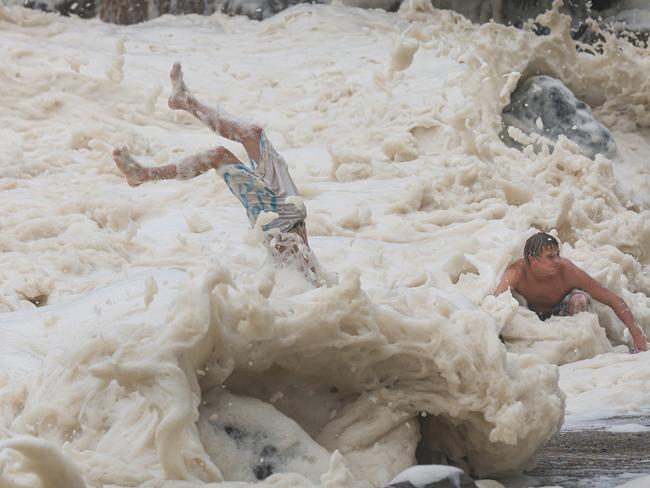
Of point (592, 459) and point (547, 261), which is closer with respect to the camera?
point (592, 459)

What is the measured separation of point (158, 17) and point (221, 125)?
21.7 ft

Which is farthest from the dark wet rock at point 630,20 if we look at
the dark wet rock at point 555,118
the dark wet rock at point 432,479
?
the dark wet rock at point 432,479

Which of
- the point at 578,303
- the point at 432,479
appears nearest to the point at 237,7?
the point at 578,303

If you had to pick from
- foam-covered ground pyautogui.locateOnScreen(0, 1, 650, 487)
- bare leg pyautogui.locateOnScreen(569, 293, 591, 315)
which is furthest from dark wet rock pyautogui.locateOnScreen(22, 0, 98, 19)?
bare leg pyautogui.locateOnScreen(569, 293, 591, 315)

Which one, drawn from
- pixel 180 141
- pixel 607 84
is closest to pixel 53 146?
pixel 180 141

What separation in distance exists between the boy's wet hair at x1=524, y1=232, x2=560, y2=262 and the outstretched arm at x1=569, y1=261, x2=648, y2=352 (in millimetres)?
203

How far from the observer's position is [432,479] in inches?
88.0

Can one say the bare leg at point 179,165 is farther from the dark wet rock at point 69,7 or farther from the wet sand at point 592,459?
the dark wet rock at point 69,7

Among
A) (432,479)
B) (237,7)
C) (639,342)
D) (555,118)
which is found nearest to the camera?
(432,479)

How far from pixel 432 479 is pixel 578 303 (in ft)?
11.2

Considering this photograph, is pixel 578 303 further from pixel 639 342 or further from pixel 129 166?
pixel 129 166

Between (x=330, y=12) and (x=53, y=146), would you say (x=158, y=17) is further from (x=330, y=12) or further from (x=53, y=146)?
(x=53, y=146)

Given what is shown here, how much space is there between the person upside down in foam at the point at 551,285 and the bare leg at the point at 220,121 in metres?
1.65

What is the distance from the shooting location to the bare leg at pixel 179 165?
430cm
